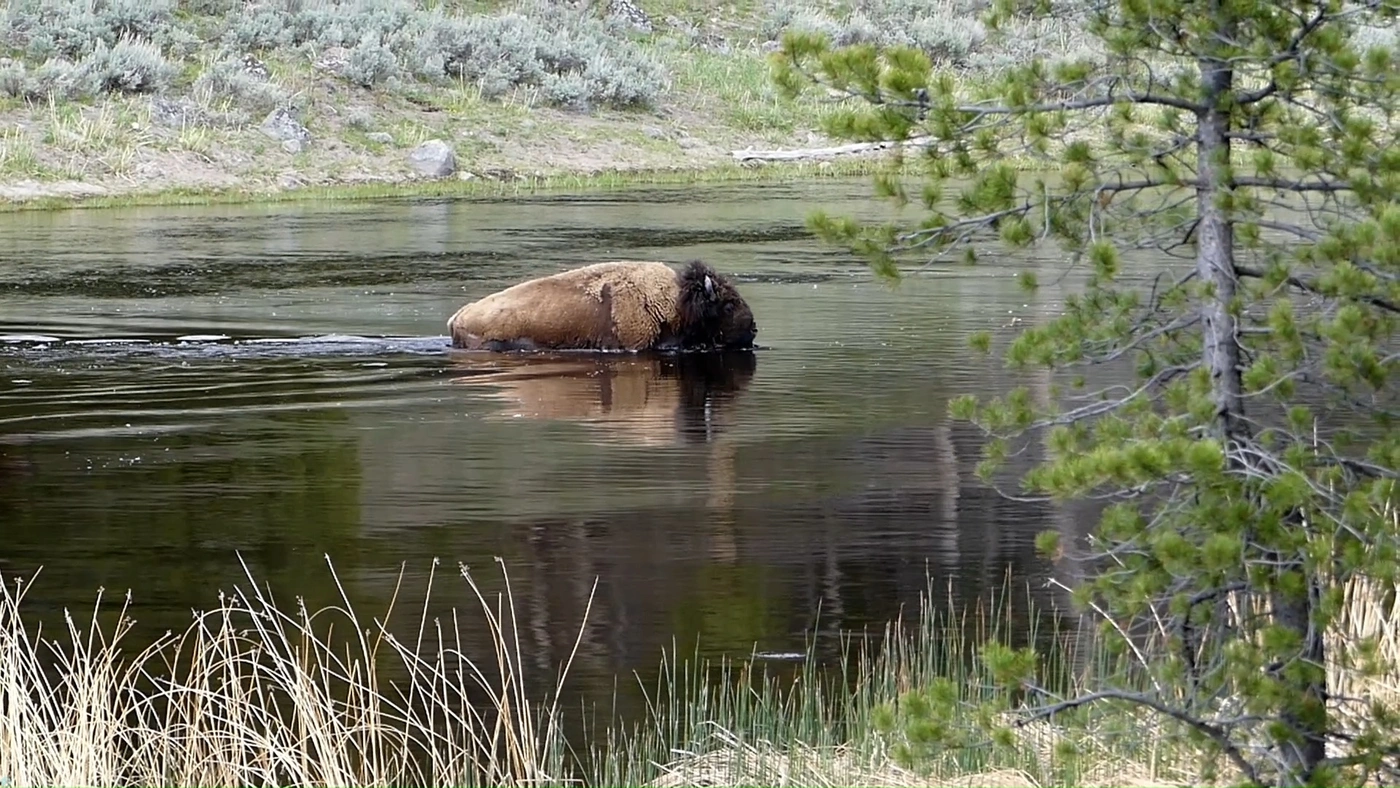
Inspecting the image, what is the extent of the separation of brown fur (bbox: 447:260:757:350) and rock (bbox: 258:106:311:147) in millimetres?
20466

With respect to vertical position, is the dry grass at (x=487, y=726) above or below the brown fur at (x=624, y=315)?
below

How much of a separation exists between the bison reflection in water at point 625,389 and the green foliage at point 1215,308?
22.6ft

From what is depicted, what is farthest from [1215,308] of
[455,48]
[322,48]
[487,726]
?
[455,48]

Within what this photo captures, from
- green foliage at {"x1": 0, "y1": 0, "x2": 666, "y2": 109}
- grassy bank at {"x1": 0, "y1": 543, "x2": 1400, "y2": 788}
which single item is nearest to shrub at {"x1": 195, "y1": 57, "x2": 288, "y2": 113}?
green foliage at {"x1": 0, "y1": 0, "x2": 666, "y2": 109}

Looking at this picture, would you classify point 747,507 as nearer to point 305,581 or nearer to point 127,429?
point 305,581

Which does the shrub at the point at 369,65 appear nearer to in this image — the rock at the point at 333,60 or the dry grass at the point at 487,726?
the rock at the point at 333,60

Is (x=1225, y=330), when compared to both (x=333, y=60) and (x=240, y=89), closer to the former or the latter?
(x=240, y=89)

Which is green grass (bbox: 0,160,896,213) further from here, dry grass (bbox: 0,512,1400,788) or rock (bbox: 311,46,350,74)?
dry grass (bbox: 0,512,1400,788)

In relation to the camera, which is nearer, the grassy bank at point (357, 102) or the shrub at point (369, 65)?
the grassy bank at point (357, 102)

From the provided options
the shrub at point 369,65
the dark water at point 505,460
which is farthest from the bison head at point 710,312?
the shrub at point 369,65

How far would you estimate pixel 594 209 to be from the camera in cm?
3162

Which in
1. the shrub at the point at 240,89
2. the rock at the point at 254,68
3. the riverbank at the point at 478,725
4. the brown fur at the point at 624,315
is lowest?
the riverbank at the point at 478,725

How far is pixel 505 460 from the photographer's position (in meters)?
12.0

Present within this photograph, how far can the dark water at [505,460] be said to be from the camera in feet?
29.6
